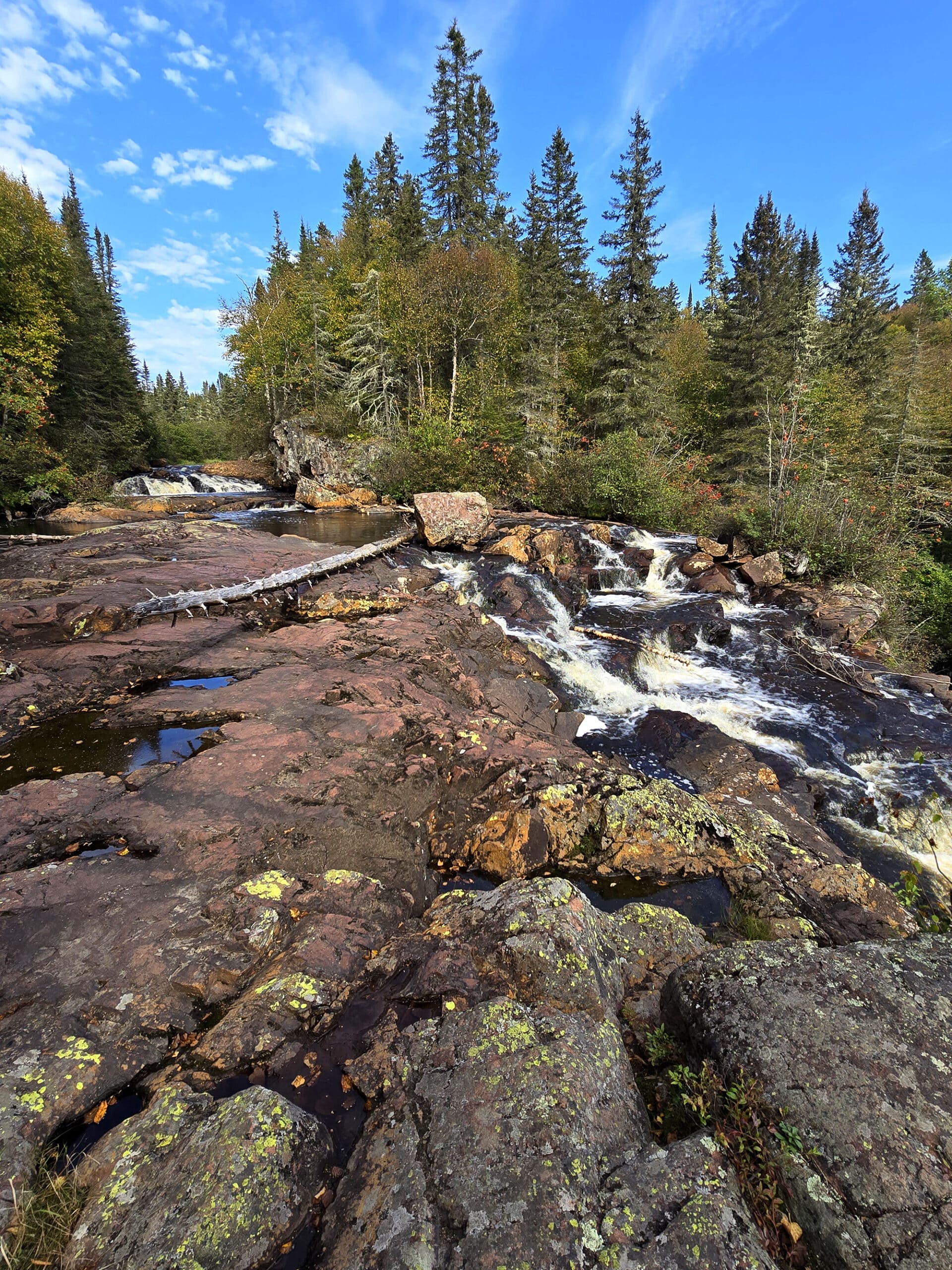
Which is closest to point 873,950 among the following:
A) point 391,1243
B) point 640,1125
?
point 640,1125

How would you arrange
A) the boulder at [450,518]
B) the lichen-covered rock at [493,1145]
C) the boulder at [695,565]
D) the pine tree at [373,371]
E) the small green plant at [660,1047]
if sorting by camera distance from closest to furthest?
1. the lichen-covered rock at [493,1145]
2. the small green plant at [660,1047]
3. the boulder at [695,565]
4. the boulder at [450,518]
5. the pine tree at [373,371]

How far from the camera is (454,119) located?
3362cm

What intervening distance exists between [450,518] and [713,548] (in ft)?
25.3

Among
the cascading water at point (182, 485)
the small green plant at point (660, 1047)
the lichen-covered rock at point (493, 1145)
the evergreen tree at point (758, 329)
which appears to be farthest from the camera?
the cascading water at point (182, 485)

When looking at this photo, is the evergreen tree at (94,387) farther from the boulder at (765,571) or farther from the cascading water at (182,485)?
the boulder at (765,571)

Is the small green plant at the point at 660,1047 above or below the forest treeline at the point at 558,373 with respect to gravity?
below

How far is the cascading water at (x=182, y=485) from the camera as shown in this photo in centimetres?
2570

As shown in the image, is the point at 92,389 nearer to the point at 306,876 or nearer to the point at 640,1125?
the point at 306,876

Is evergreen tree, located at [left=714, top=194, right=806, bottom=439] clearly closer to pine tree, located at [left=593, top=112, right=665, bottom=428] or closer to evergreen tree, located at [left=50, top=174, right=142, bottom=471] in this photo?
pine tree, located at [left=593, top=112, right=665, bottom=428]

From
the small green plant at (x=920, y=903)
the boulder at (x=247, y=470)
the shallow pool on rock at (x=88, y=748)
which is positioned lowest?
the small green plant at (x=920, y=903)

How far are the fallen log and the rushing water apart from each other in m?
2.78

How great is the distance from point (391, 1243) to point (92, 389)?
130 ft

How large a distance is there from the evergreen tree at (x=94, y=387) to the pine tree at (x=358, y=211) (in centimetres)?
1720

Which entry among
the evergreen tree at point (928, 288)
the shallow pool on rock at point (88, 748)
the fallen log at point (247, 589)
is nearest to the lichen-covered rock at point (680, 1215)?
the shallow pool on rock at point (88, 748)
